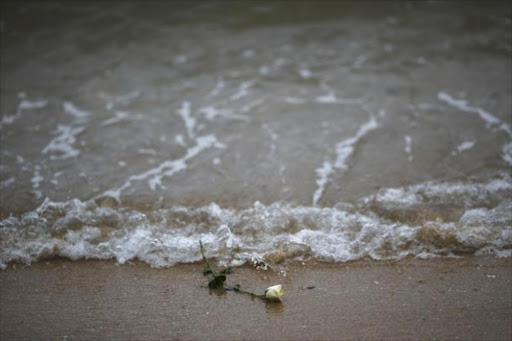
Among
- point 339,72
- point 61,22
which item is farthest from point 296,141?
point 61,22

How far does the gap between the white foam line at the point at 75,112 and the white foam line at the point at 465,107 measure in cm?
277

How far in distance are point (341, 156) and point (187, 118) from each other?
4.09 feet

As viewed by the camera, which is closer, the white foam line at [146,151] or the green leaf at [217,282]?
the green leaf at [217,282]

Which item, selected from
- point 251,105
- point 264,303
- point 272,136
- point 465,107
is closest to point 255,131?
point 272,136

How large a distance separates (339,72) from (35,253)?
2956mm

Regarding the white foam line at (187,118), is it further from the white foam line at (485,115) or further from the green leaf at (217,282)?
the white foam line at (485,115)

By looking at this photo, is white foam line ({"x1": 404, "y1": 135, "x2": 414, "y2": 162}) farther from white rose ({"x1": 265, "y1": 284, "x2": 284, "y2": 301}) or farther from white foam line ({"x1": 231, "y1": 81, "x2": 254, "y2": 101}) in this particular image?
white rose ({"x1": 265, "y1": 284, "x2": 284, "y2": 301})

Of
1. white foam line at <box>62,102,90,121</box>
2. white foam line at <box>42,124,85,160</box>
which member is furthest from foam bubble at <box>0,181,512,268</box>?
white foam line at <box>62,102,90,121</box>

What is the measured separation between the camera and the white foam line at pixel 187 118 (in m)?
3.81

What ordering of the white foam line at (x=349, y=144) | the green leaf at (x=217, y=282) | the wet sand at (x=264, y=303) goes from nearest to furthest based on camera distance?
the wet sand at (x=264, y=303), the green leaf at (x=217, y=282), the white foam line at (x=349, y=144)

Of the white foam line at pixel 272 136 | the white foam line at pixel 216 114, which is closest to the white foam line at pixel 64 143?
the white foam line at pixel 216 114

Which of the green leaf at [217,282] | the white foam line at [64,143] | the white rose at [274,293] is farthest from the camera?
the white foam line at [64,143]

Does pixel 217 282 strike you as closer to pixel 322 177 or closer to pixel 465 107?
pixel 322 177

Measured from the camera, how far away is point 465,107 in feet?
12.9
